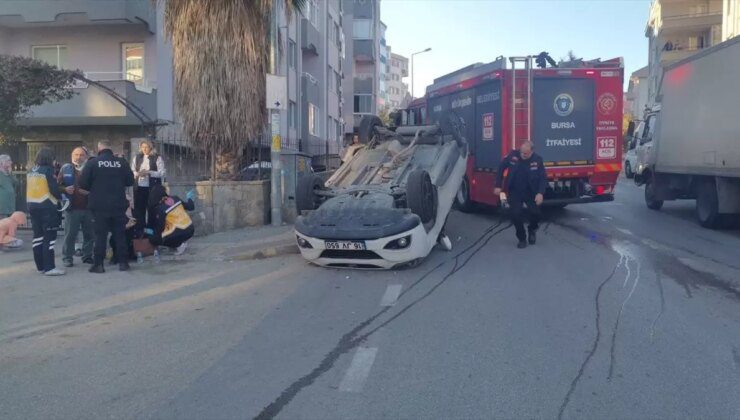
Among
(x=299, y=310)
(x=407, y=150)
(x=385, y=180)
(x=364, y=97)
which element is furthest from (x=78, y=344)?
(x=364, y=97)

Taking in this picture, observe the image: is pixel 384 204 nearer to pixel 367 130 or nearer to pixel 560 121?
pixel 367 130

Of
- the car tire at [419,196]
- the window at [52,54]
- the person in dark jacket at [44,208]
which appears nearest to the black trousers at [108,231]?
the person in dark jacket at [44,208]

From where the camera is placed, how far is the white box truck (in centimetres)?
1258

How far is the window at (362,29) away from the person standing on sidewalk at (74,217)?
3779cm

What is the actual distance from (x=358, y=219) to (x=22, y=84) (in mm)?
8490

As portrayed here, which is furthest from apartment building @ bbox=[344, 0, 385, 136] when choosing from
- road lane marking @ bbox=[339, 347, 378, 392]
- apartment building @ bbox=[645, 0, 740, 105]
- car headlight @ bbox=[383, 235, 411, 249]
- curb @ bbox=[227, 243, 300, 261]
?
road lane marking @ bbox=[339, 347, 378, 392]

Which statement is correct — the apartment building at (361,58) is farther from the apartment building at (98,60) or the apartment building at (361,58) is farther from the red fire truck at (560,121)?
the red fire truck at (560,121)

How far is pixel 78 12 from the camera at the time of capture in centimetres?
1870

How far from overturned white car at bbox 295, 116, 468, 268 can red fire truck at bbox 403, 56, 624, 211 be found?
1.64 metres

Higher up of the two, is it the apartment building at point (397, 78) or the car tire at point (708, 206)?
the apartment building at point (397, 78)

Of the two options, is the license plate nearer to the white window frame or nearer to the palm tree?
the palm tree

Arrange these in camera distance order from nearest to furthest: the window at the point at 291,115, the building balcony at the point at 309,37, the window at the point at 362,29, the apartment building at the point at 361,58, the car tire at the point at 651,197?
the car tire at the point at 651,197
the window at the point at 291,115
the building balcony at the point at 309,37
the apartment building at the point at 361,58
the window at the point at 362,29

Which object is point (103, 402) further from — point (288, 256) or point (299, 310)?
point (288, 256)

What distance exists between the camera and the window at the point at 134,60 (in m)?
20.1
